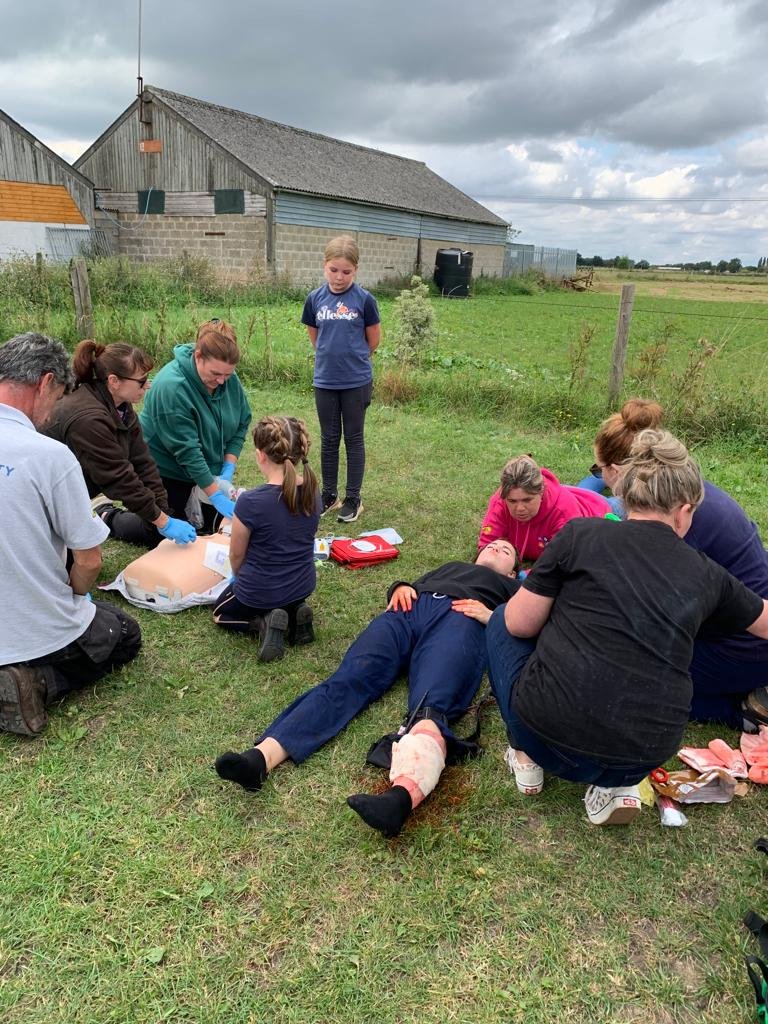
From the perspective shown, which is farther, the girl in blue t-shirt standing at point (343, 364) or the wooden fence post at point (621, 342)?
the wooden fence post at point (621, 342)

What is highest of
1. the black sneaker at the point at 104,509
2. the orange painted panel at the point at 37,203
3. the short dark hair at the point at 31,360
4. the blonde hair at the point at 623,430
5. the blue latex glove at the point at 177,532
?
the orange painted panel at the point at 37,203

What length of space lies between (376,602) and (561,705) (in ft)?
6.17

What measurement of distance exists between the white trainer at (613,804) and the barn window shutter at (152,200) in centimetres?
2364

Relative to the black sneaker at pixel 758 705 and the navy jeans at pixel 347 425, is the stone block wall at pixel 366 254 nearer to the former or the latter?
the navy jeans at pixel 347 425

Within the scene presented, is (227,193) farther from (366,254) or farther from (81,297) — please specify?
(81,297)

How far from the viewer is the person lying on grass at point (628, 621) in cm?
190

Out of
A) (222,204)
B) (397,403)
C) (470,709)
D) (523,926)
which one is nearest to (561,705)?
(523,926)

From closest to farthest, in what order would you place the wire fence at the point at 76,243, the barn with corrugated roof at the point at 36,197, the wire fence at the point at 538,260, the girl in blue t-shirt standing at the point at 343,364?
the girl in blue t-shirt standing at the point at 343,364, the barn with corrugated roof at the point at 36,197, the wire fence at the point at 76,243, the wire fence at the point at 538,260

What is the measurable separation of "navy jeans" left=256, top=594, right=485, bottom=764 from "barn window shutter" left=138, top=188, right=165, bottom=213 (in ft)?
74.4

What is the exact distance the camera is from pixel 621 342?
7164 mm

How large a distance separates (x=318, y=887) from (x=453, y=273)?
2768 cm

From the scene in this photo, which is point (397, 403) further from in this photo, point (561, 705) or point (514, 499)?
point (561, 705)

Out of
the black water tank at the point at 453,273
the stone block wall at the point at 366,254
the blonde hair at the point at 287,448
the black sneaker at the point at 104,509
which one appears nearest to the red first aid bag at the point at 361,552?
the blonde hair at the point at 287,448

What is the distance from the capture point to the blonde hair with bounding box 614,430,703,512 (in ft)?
6.37
